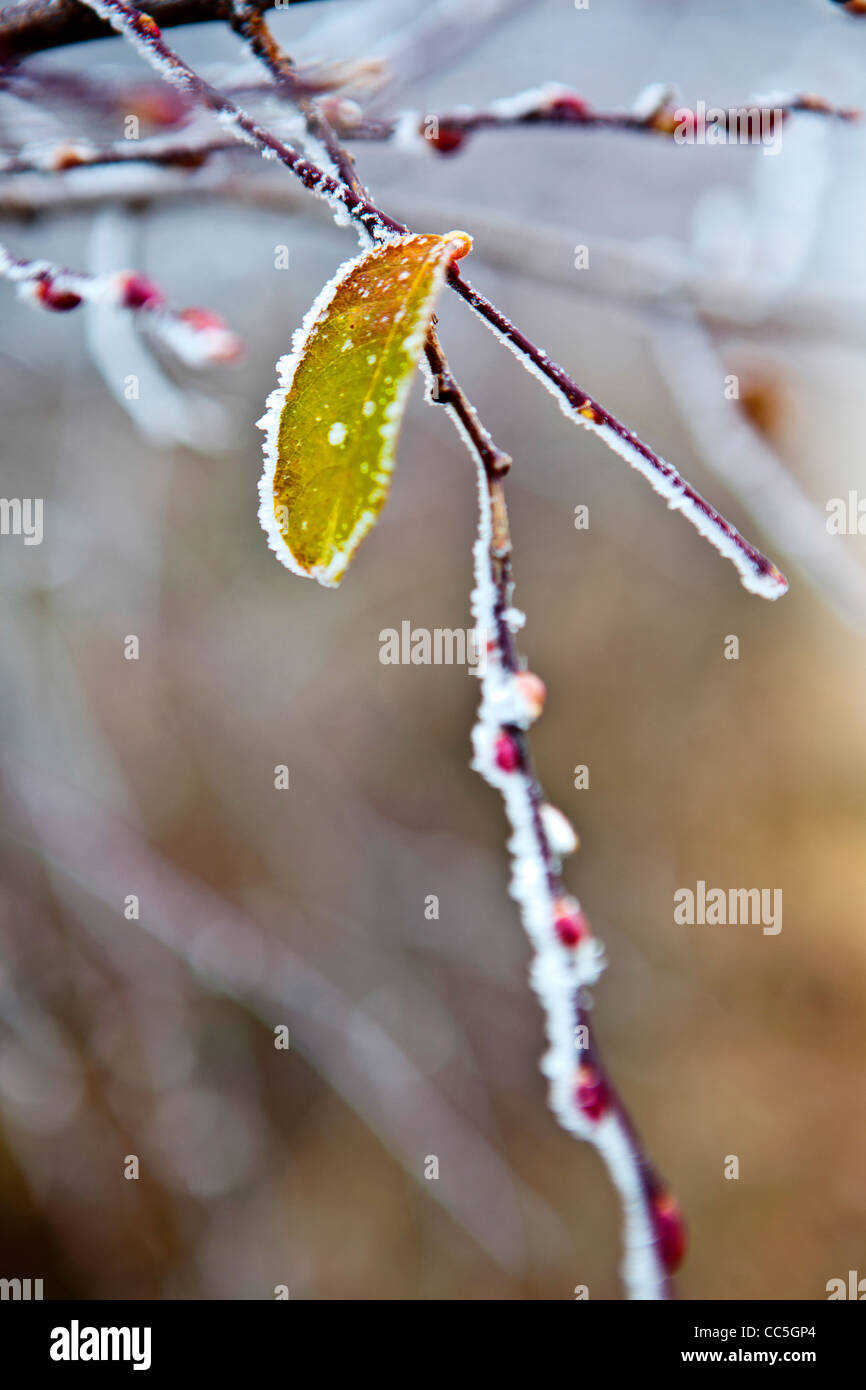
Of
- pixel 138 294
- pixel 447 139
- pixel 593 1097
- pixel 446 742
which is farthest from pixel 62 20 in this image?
pixel 446 742

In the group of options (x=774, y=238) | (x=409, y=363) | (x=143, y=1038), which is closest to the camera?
(x=409, y=363)

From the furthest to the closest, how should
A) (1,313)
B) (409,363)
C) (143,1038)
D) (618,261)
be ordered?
(143,1038) < (1,313) < (618,261) < (409,363)

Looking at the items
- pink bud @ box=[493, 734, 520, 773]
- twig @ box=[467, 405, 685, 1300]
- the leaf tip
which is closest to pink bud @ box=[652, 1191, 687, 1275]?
twig @ box=[467, 405, 685, 1300]

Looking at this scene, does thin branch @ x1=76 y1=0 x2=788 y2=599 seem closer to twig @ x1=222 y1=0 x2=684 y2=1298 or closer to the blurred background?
twig @ x1=222 y1=0 x2=684 y2=1298

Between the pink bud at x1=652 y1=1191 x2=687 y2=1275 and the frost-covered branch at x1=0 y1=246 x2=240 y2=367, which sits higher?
the frost-covered branch at x1=0 y1=246 x2=240 y2=367

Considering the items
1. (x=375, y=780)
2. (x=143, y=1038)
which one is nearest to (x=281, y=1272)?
(x=143, y=1038)

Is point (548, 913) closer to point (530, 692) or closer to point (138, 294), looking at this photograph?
point (530, 692)

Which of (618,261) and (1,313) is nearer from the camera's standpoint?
(618,261)

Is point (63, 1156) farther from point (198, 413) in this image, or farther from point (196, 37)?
point (196, 37)
